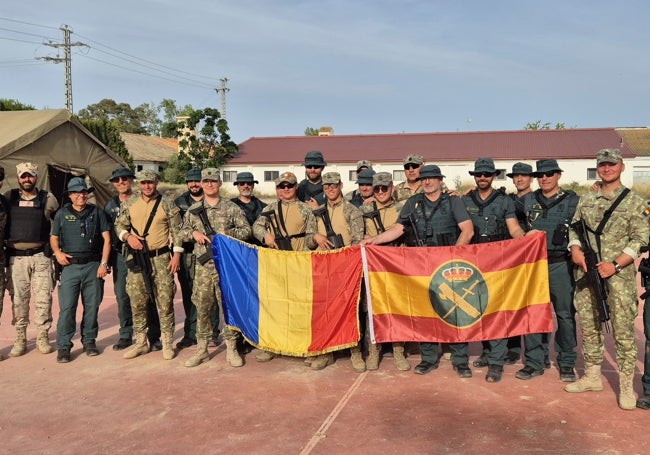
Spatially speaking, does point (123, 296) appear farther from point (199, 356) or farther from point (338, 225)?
point (338, 225)

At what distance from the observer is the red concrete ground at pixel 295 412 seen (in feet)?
13.0

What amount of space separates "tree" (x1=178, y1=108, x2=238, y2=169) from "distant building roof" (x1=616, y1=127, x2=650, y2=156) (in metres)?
31.6

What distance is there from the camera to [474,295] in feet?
17.5

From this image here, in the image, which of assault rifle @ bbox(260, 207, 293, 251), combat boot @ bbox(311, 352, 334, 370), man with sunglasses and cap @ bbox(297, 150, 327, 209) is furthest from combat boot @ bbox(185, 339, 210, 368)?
man with sunglasses and cap @ bbox(297, 150, 327, 209)

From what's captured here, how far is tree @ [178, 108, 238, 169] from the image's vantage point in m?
39.3

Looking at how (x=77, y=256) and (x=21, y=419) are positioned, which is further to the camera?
(x=77, y=256)

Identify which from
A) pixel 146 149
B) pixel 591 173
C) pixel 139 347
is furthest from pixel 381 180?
pixel 146 149

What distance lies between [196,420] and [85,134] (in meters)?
11.9

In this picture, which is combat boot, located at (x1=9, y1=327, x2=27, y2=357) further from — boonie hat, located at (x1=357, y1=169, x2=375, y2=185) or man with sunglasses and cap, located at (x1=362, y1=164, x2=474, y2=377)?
boonie hat, located at (x1=357, y1=169, x2=375, y2=185)

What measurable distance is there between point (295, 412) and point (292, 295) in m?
1.42

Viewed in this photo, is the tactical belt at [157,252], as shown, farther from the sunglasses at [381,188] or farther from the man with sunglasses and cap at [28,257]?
the sunglasses at [381,188]

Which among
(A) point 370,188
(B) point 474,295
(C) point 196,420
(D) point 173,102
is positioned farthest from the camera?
(D) point 173,102

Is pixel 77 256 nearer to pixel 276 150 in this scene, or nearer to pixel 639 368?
pixel 639 368

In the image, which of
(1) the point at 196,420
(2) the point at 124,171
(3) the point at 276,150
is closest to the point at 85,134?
(2) the point at 124,171
